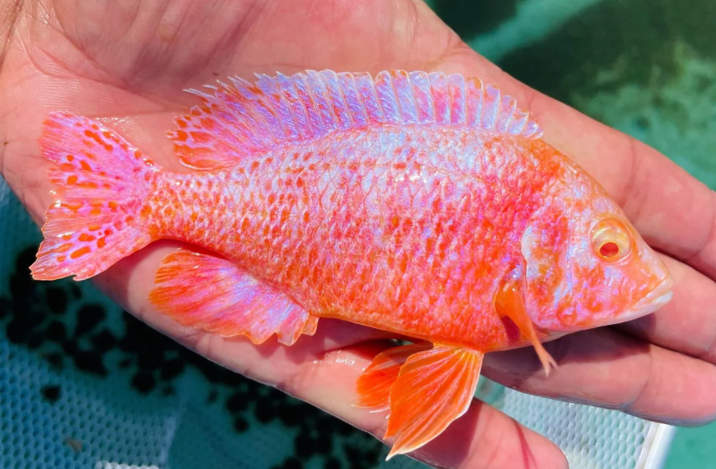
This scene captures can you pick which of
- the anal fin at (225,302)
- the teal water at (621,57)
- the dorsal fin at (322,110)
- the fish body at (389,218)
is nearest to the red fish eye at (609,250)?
the fish body at (389,218)

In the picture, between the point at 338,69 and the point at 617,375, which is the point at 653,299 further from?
the point at 338,69

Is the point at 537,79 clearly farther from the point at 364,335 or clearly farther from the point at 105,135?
the point at 105,135

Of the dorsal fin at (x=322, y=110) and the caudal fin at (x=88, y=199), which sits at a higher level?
the dorsal fin at (x=322, y=110)

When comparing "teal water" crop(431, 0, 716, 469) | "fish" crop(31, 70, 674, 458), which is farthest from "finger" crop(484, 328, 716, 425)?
"teal water" crop(431, 0, 716, 469)

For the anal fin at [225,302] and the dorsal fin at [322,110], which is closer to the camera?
the dorsal fin at [322,110]

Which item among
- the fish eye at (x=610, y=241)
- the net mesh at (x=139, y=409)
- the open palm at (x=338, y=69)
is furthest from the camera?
the net mesh at (x=139, y=409)

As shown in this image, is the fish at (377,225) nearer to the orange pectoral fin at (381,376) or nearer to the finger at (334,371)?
the orange pectoral fin at (381,376)

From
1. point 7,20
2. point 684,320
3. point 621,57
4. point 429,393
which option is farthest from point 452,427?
point 621,57
